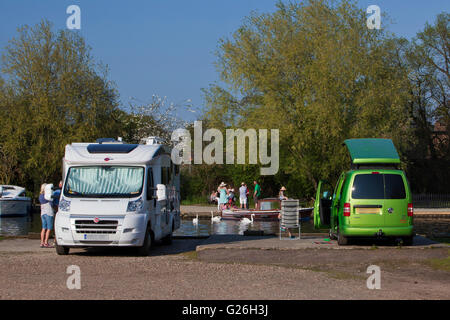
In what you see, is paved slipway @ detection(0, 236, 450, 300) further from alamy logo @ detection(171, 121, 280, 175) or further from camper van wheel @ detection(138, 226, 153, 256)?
alamy logo @ detection(171, 121, 280, 175)

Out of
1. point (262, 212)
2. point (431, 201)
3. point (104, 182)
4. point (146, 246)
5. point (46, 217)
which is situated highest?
point (104, 182)

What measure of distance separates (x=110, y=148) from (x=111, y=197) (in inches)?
60.6

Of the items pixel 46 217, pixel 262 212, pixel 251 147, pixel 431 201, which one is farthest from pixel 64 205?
pixel 431 201

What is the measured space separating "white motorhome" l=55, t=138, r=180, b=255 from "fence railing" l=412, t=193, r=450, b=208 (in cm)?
3575

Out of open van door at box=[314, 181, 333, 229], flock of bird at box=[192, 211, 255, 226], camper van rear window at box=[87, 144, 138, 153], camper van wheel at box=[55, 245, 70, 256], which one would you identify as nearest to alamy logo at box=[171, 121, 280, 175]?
flock of bird at box=[192, 211, 255, 226]

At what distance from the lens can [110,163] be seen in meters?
17.5

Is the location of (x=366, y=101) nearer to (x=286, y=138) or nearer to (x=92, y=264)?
(x=286, y=138)

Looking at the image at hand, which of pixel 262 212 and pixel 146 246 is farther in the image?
pixel 262 212

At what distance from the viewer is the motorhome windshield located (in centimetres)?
1705

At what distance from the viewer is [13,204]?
1586 inches

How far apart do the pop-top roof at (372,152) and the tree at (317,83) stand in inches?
979

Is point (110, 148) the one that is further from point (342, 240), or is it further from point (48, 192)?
point (342, 240)
